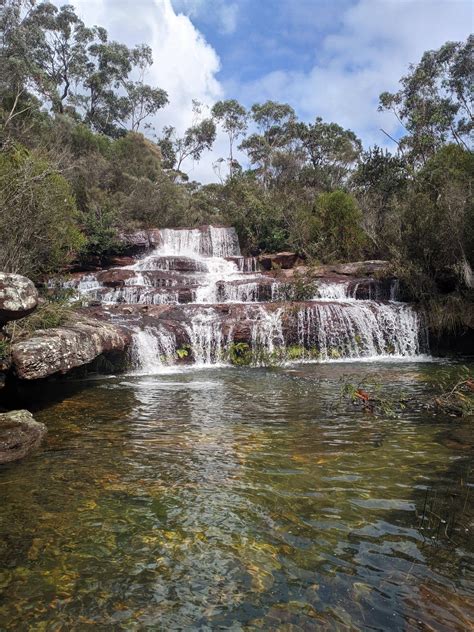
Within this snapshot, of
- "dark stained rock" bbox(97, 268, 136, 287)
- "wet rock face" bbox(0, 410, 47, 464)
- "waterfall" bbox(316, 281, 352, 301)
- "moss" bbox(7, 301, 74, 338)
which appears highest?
"dark stained rock" bbox(97, 268, 136, 287)

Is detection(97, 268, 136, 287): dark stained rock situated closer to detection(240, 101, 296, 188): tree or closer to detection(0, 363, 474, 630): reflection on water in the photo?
detection(0, 363, 474, 630): reflection on water

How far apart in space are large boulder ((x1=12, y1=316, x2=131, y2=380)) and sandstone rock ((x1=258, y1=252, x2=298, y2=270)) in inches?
575

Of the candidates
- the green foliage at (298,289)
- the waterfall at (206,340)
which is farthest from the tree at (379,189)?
the waterfall at (206,340)

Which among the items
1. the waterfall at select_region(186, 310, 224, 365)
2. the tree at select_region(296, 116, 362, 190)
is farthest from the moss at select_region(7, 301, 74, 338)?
the tree at select_region(296, 116, 362, 190)

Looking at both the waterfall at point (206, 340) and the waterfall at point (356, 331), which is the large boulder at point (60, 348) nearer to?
the waterfall at point (206, 340)

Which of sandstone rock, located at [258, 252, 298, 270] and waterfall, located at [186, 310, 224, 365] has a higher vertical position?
sandstone rock, located at [258, 252, 298, 270]

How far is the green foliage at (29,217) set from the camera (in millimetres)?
9430

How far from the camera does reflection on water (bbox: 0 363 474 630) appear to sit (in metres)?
2.53

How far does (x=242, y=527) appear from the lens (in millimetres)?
3434

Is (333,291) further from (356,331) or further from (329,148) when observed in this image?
(329,148)

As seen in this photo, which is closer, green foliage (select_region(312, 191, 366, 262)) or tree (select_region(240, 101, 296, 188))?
green foliage (select_region(312, 191, 366, 262))

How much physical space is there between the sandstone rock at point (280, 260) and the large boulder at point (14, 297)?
18019 mm

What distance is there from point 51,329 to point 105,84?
1977 inches

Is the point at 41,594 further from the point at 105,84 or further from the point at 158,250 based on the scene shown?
the point at 105,84
